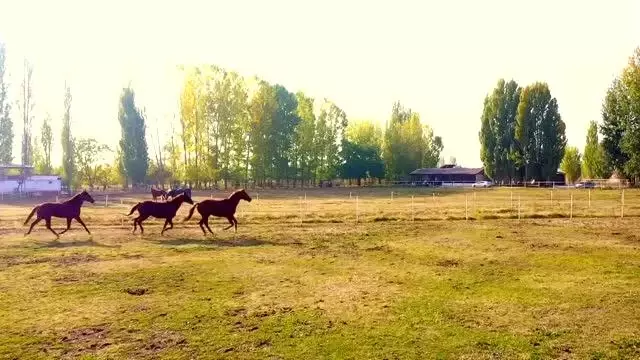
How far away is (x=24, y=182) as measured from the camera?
2413 inches

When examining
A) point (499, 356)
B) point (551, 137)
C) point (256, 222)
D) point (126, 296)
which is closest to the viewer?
point (499, 356)

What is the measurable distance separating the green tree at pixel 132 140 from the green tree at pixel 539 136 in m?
59.6

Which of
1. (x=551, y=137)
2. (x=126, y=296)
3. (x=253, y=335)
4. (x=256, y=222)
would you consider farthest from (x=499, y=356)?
(x=551, y=137)

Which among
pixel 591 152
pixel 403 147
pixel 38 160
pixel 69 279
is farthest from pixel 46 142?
pixel 591 152

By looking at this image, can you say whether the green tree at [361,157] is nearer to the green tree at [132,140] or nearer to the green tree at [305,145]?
the green tree at [305,145]

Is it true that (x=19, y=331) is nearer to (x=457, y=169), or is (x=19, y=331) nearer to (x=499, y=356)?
(x=499, y=356)

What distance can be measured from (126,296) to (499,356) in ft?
25.3

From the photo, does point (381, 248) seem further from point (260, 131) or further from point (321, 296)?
point (260, 131)

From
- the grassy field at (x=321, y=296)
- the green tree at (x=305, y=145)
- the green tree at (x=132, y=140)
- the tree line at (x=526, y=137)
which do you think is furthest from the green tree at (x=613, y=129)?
the green tree at (x=132, y=140)

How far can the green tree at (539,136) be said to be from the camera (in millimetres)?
87688

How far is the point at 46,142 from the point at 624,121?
260 ft

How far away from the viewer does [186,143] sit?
7594 centimetres

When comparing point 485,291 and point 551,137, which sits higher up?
point 551,137

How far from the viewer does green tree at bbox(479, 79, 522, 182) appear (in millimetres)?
91750
